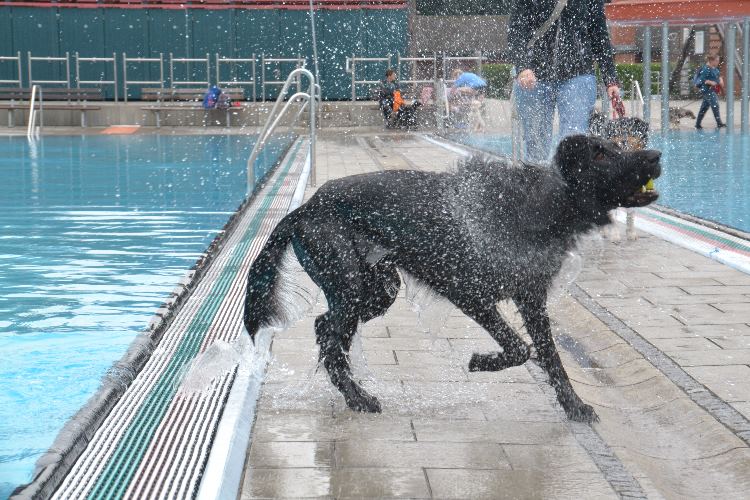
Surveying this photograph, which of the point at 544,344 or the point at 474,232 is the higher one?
the point at 474,232

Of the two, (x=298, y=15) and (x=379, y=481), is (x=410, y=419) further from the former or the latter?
(x=298, y=15)

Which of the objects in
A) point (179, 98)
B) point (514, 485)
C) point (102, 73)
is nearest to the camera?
point (514, 485)

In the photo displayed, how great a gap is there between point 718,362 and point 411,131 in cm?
2131

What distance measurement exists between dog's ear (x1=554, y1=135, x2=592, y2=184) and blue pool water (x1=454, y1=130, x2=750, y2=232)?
17.5 feet

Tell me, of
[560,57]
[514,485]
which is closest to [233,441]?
[514,485]

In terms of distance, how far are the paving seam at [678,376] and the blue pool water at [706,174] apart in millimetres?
3774

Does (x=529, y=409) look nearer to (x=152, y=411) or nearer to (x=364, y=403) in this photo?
(x=364, y=403)

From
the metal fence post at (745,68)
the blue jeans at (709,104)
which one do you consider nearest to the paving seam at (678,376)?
Answer: the metal fence post at (745,68)

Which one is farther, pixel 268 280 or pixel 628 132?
pixel 628 132

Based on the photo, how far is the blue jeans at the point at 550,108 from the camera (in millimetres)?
6852

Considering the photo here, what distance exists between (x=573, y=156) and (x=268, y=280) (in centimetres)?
125

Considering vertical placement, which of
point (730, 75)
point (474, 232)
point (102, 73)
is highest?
point (102, 73)

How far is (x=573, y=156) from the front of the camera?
13.0 feet

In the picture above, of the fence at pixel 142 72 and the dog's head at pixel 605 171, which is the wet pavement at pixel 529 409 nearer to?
the dog's head at pixel 605 171
